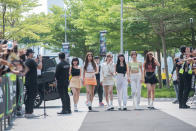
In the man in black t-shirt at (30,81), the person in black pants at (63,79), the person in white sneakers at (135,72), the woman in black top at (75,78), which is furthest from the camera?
the person in white sneakers at (135,72)

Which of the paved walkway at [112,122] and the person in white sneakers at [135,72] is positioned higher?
the person in white sneakers at [135,72]

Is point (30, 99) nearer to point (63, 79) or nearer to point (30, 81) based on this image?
point (30, 81)

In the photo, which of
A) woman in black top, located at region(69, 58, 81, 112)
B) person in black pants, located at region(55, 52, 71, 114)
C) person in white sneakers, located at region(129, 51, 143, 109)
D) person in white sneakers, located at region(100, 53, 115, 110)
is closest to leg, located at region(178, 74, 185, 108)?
person in white sneakers, located at region(129, 51, 143, 109)

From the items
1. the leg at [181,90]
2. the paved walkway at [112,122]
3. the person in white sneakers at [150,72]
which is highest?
the person in white sneakers at [150,72]

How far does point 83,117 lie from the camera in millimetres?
12953

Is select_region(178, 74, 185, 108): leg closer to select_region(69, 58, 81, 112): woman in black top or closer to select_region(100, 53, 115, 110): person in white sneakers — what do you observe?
select_region(100, 53, 115, 110): person in white sneakers

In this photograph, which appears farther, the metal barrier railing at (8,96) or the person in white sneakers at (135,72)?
the person in white sneakers at (135,72)

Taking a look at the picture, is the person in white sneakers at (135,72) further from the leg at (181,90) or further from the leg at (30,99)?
the leg at (30,99)

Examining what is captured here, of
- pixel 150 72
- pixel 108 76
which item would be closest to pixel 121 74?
pixel 108 76

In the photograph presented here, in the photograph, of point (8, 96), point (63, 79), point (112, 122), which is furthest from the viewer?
point (63, 79)

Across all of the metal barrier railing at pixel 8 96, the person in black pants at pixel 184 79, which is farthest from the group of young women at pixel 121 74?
the metal barrier railing at pixel 8 96

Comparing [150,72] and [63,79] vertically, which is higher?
[150,72]

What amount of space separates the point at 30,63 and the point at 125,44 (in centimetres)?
2222

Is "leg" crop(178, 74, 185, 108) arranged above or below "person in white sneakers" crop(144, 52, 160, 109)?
below
